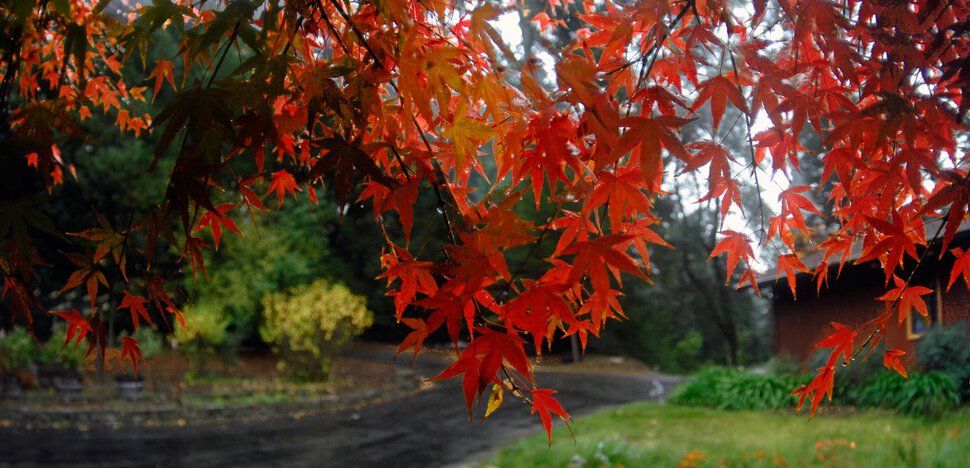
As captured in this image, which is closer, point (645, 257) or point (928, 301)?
point (645, 257)

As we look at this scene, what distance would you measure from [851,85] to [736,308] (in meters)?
21.9

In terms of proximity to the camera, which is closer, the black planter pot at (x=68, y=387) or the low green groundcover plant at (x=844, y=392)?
the low green groundcover plant at (x=844, y=392)

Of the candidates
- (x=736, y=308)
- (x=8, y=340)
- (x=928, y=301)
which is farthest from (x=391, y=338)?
(x=928, y=301)

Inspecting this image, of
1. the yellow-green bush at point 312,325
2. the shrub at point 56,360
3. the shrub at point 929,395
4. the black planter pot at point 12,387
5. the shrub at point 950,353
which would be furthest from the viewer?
the yellow-green bush at point 312,325

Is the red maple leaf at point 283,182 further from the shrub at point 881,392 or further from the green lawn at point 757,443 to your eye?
the shrub at point 881,392

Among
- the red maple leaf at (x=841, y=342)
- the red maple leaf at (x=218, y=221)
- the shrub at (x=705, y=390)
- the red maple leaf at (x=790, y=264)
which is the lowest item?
the shrub at (x=705, y=390)

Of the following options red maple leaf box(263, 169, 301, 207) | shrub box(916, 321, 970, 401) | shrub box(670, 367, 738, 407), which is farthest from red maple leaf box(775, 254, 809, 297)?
shrub box(670, 367, 738, 407)

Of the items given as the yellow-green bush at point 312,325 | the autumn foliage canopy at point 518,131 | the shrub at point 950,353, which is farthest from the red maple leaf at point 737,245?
the yellow-green bush at point 312,325

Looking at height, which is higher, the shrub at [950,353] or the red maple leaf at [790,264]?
the red maple leaf at [790,264]

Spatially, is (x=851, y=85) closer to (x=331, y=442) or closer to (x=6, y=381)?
(x=331, y=442)

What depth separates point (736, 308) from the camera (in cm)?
2242

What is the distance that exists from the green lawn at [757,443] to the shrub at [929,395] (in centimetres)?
20

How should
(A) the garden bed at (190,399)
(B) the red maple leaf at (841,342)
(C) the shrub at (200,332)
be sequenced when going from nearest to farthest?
(B) the red maple leaf at (841,342) → (A) the garden bed at (190,399) → (C) the shrub at (200,332)

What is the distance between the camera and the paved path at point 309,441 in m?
7.11
